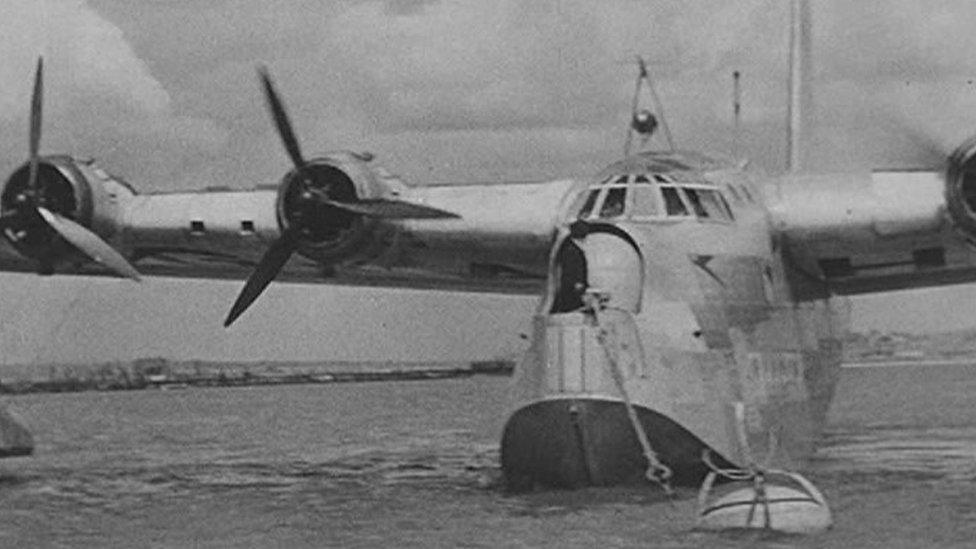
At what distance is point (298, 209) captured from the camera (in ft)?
77.4

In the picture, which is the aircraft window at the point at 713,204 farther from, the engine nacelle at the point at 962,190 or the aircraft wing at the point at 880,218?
the engine nacelle at the point at 962,190

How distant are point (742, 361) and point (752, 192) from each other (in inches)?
108

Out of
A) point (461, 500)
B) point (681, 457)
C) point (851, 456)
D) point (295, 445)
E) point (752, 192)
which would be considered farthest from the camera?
point (295, 445)

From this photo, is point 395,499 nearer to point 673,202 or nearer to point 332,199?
point 332,199

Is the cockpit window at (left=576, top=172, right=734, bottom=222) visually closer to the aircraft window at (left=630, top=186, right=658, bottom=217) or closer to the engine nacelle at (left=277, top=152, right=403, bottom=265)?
the aircraft window at (left=630, top=186, right=658, bottom=217)

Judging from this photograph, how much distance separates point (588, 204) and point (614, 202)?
0.32 meters

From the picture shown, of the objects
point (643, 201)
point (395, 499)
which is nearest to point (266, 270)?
point (395, 499)

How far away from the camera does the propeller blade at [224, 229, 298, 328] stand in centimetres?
2369

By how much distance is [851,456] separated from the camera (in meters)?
29.0

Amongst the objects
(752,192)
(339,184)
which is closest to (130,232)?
(339,184)

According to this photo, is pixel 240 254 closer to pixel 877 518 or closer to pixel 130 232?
pixel 130 232

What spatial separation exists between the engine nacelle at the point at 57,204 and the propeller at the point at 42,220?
0.04 ft

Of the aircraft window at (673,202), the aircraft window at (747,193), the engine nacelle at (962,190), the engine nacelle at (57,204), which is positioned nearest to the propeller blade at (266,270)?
the engine nacelle at (57,204)

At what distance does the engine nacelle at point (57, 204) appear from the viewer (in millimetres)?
24047
